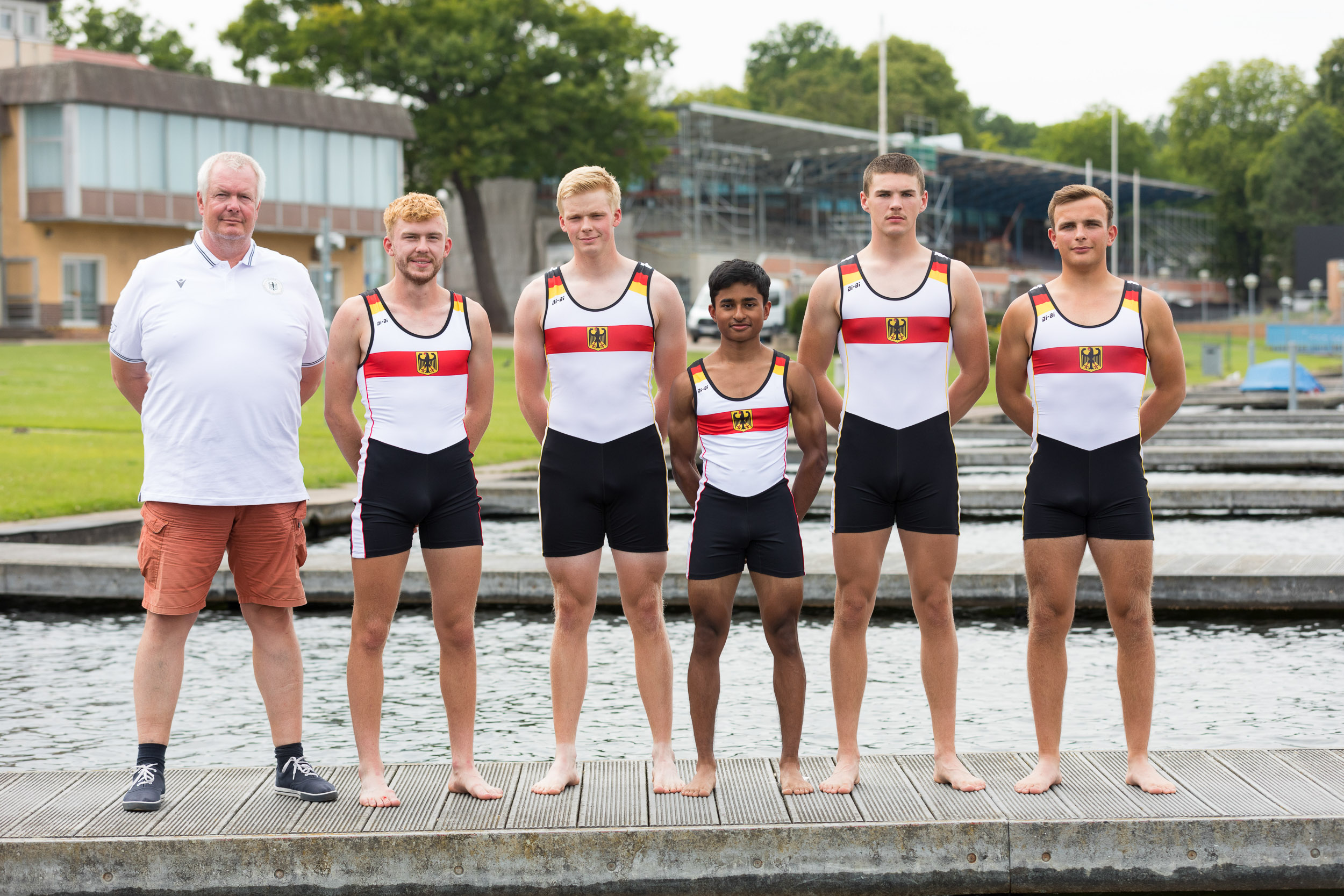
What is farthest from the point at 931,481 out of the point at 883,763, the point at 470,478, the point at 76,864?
the point at 76,864

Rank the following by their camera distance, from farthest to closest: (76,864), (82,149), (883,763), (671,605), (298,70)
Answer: (298,70), (82,149), (671,605), (883,763), (76,864)

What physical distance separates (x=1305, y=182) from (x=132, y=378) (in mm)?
102821

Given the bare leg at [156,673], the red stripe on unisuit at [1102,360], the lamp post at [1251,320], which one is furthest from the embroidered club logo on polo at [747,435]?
the lamp post at [1251,320]

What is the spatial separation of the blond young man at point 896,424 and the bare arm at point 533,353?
37.7 inches

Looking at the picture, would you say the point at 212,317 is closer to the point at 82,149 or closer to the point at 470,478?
the point at 470,478

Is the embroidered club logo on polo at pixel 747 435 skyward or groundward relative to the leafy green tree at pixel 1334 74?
groundward

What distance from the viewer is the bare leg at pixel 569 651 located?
5.26 m

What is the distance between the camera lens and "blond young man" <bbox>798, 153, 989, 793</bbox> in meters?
5.22

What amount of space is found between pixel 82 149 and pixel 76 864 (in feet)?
151

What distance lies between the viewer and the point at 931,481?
5211mm

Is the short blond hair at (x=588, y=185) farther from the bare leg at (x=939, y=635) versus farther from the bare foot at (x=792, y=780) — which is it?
the bare foot at (x=792, y=780)

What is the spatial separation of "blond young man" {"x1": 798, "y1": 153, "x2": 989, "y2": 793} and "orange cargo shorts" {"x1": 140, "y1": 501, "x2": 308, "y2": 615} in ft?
6.43

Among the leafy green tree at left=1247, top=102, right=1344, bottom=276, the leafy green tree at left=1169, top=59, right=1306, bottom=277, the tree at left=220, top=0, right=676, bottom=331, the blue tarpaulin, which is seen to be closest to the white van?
the tree at left=220, top=0, right=676, bottom=331

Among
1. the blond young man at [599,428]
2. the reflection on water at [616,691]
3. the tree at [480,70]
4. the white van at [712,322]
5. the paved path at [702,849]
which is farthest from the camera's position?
the tree at [480,70]
